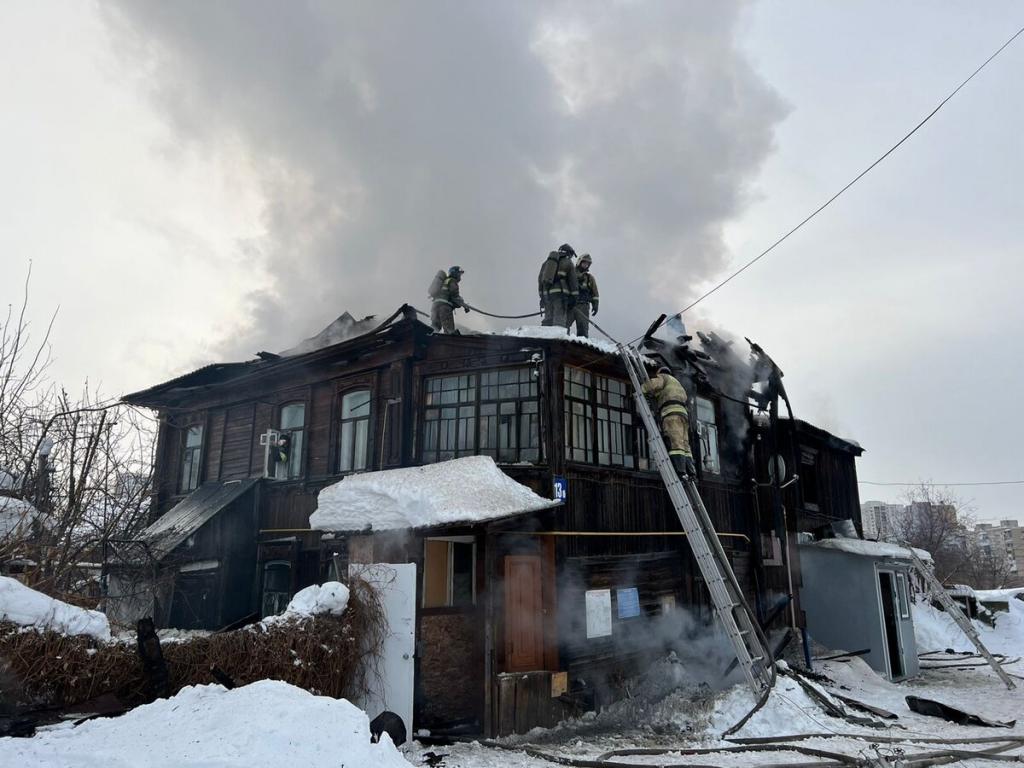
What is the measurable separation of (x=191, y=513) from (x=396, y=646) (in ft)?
29.1

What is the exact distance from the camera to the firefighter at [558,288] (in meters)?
14.4

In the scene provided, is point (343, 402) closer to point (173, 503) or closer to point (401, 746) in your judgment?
point (173, 503)

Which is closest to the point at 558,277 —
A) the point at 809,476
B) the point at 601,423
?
the point at 601,423

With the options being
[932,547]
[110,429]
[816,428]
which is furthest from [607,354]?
[932,547]

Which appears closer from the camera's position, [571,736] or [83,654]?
[83,654]

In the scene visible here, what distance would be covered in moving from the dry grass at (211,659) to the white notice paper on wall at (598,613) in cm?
436

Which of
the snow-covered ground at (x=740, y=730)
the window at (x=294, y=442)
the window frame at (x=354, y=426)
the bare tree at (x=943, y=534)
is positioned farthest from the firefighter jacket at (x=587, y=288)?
the bare tree at (x=943, y=534)

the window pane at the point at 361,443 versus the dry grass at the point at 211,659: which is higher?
the window pane at the point at 361,443

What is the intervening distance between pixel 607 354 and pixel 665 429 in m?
1.92

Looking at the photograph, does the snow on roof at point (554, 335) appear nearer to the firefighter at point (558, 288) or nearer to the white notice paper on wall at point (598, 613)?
the firefighter at point (558, 288)

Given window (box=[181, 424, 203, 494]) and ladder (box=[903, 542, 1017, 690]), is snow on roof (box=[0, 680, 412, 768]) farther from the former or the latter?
ladder (box=[903, 542, 1017, 690])

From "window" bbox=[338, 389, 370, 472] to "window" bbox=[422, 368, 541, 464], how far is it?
1.76 m

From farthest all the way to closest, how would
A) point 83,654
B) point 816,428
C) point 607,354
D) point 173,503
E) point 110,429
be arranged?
point 816,428 < point 173,503 < point 607,354 < point 110,429 < point 83,654

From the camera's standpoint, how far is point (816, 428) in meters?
21.5
